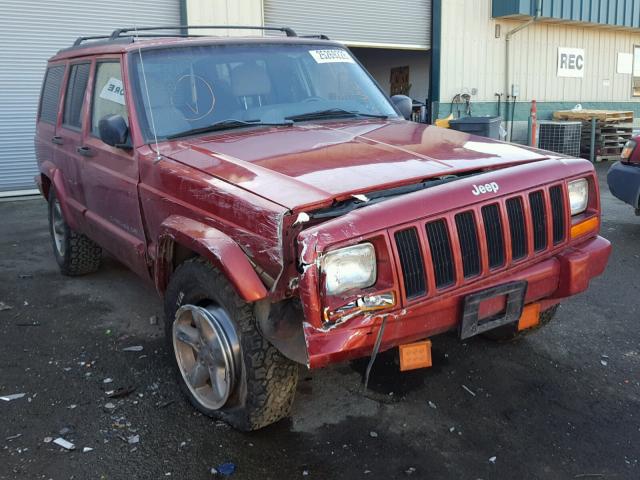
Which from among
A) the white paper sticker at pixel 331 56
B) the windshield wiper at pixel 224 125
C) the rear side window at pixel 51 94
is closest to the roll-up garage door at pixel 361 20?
the rear side window at pixel 51 94

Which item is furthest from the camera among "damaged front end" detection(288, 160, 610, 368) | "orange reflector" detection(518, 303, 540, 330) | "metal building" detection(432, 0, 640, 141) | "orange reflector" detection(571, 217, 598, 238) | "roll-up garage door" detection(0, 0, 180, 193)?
"metal building" detection(432, 0, 640, 141)

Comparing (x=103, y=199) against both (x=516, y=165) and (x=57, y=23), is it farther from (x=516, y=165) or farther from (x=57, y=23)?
(x=57, y=23)

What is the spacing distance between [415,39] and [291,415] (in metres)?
12.2

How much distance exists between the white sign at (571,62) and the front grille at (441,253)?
15095mm

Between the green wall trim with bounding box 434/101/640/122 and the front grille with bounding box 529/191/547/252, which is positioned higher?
the green wall trim with bounding box 434/101/640/122

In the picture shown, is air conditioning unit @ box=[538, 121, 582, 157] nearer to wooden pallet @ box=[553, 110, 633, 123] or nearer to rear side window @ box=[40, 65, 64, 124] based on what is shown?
wooden pallet @ box=[553, 110, 633, 123]

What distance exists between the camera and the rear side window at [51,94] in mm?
5324

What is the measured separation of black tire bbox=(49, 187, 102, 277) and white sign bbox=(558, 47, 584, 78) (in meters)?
14.0

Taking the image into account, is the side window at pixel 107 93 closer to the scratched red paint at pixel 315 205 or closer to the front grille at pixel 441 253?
the scratched red paint at pixel 315 205

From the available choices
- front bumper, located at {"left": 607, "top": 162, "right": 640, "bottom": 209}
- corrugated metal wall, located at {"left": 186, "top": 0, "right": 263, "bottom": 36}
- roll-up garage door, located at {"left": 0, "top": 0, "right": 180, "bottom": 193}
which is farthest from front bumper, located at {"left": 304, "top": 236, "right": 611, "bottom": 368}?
roll-up garage door, located at {"left": 0, "top": 0, "right": 180, "bottom": 193}

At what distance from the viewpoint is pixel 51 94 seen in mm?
5578

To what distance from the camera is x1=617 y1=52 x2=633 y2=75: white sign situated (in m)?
17.3

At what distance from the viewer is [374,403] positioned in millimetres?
3371

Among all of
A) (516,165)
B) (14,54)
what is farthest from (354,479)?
(14,54)
